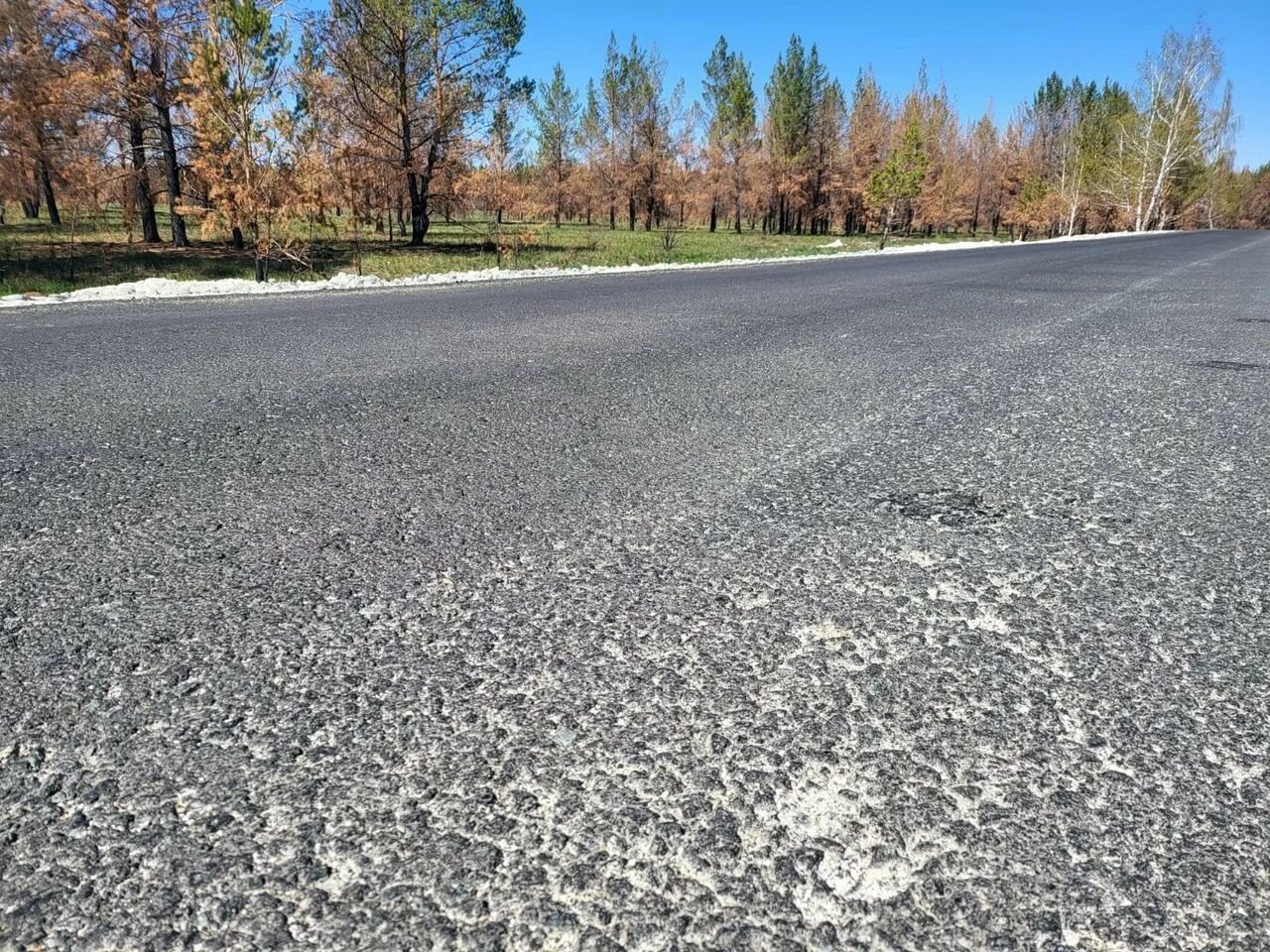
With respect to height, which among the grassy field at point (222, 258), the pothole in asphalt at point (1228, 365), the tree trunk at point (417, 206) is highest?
the tree trunk at point (417, 206)

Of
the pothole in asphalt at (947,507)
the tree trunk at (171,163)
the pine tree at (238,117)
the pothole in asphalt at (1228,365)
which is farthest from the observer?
the tree trunk at (171,163)

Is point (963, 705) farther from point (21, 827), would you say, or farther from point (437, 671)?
point (21, 827)

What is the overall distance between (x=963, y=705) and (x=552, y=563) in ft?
3.45

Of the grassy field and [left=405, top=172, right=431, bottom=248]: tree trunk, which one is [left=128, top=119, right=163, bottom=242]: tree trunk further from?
[left=405, top=172, right=431, bottom=248]: tree trunk

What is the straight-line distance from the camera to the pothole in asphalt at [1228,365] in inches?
190

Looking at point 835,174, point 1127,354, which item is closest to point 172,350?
point 1127,354

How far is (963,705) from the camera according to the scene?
56.3 inches

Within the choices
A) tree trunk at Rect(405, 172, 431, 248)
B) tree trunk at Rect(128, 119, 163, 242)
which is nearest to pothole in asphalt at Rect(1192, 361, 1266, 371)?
tree trunk at Rect(128, 119, 163, 242)

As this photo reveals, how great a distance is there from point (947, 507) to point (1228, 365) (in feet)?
12.6

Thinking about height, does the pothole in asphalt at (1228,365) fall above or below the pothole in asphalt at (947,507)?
above

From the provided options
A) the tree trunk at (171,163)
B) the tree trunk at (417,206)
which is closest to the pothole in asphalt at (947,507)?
the tree trunk at (171,163)

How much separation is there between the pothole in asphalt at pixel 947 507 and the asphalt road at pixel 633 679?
0.05ft

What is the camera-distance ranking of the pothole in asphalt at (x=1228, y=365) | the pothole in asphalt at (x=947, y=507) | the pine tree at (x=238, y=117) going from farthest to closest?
the pine tree at (x=238, y=117), the pothole in asphalt at (x=1228, y=365), the pothole in asphalt at (x=947, y=507)

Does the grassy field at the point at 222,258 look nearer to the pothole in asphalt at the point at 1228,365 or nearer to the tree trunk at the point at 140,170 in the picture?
the tree trunk at the point at 140,170
